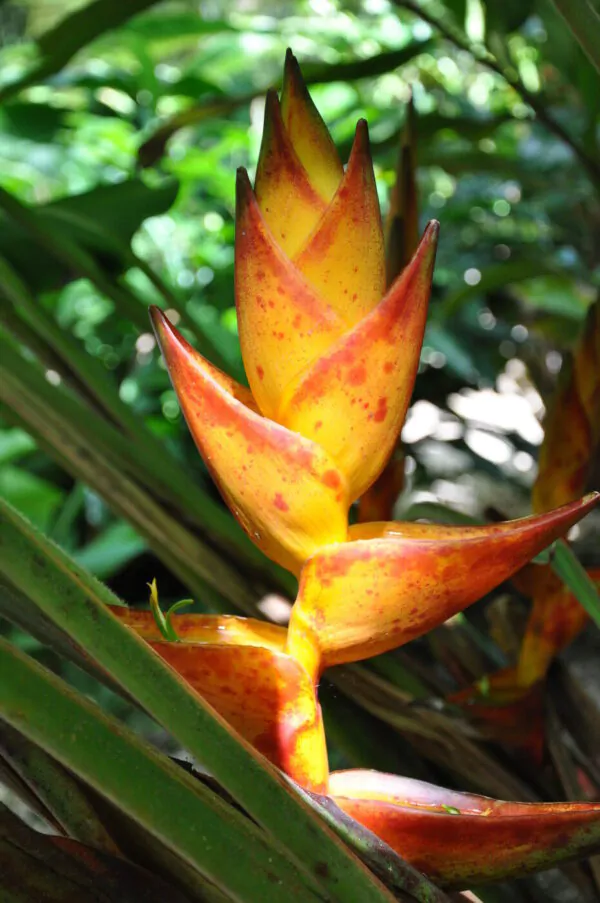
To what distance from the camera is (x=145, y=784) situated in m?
0.17

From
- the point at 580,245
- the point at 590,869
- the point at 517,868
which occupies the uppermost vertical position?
the point at 517,868

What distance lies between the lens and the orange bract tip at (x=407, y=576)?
219 millimetres

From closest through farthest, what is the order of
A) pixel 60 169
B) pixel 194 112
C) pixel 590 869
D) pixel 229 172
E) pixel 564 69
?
pixel 590 869 < pixel 194 112 < pixel 564 69 < pixel 229 172 < pixel 60 169

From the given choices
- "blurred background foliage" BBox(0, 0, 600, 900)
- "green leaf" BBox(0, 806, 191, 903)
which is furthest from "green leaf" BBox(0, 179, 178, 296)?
"green leaf" BBox(0, 806, 191, 903)

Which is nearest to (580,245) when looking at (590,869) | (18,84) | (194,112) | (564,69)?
(564,69)

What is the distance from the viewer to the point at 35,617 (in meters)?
0.25

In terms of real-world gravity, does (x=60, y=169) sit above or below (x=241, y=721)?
below

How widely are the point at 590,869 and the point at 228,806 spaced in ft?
0.68

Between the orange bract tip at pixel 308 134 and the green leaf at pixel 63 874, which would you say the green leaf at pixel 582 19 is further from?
the green leaf at pixel 63 874

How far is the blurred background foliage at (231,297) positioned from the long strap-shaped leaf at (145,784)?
6.2 inches

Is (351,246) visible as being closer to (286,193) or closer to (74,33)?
(286,193)

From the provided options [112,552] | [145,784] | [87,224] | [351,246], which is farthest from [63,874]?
[112,552]

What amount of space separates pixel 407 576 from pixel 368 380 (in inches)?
2.2

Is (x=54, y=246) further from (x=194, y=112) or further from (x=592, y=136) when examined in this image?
(x=592, y=136)
